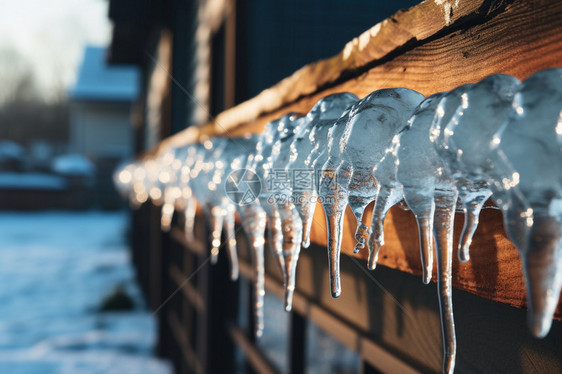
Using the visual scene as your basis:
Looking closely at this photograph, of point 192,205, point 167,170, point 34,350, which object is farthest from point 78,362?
point 192,205

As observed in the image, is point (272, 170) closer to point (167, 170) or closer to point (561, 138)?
point (561, 138)

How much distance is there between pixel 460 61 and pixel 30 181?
2474cm

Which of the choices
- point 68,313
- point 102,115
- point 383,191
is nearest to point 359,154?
point 383,191

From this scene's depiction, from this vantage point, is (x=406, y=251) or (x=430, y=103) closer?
(x=430, y=103)

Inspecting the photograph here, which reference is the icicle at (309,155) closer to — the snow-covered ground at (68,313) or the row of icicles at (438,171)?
the row of icicles at (438,171)

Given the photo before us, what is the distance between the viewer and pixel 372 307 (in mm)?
1344

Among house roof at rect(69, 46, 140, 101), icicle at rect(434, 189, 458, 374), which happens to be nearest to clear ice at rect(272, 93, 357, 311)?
icicle at rect(434, 189, 458, 374)

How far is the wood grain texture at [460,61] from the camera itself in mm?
581

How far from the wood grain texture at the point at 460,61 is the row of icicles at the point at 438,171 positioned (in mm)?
93

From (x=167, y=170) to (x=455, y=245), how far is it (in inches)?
75.4

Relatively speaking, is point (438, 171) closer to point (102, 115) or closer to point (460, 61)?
point (460, 61)

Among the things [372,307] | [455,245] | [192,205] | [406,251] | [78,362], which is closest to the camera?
[455,245]

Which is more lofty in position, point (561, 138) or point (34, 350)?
point (561, 138)

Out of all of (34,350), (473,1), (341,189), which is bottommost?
(34,350)
